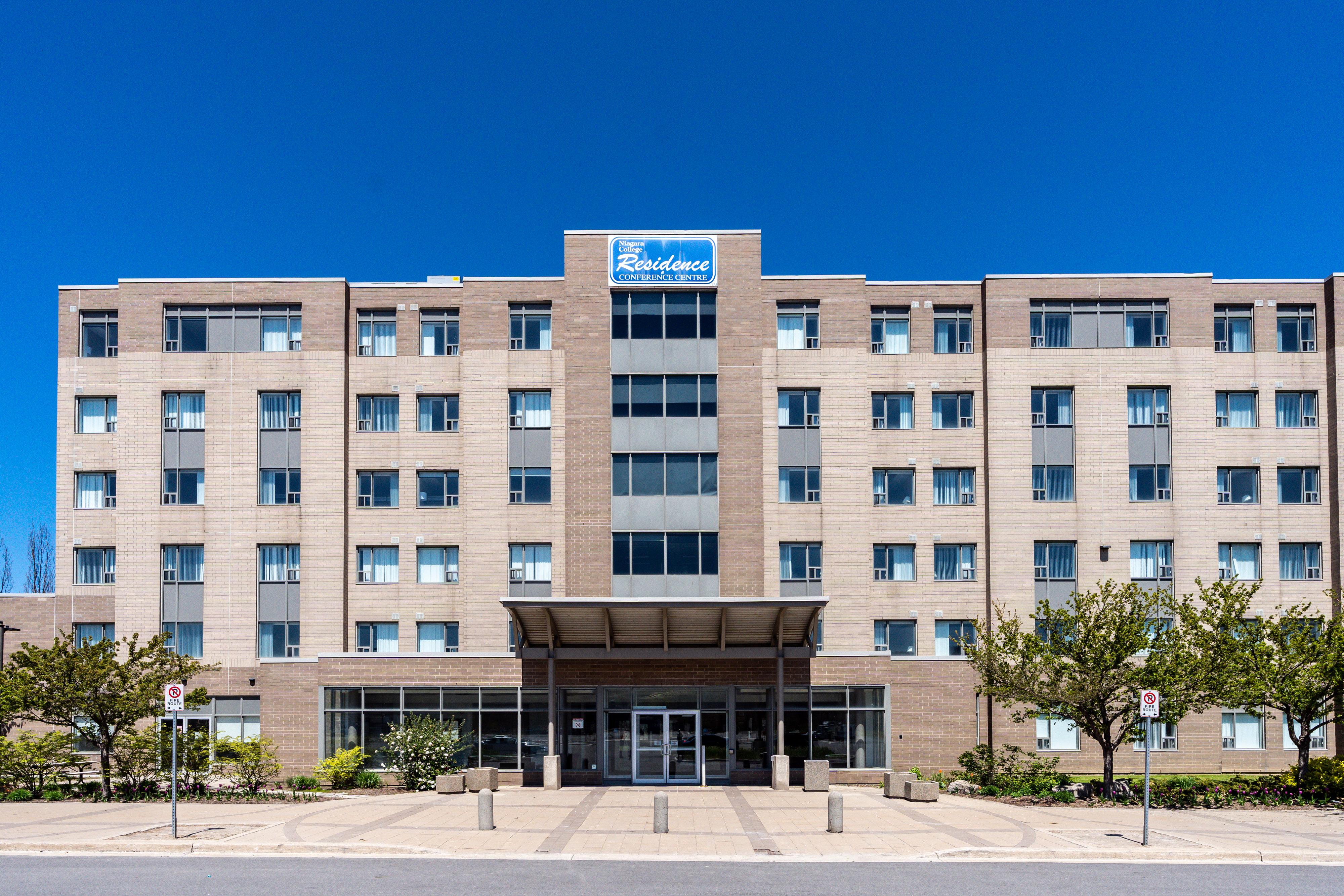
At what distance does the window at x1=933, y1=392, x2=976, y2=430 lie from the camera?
3706 centimetres

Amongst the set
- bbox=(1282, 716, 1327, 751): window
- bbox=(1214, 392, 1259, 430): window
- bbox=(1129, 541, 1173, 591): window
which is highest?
bbox=(1214, 392, 1259, 430): window

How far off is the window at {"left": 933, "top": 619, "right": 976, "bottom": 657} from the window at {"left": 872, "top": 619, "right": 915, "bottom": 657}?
759 millimetres

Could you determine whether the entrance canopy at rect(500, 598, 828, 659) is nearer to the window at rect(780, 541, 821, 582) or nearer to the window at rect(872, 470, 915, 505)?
the window at rect(780, 541, 821, 582)

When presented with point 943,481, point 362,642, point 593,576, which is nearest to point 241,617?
point 362,642

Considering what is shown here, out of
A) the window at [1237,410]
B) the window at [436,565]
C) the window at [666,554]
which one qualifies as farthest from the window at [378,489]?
the window at [1237,410]

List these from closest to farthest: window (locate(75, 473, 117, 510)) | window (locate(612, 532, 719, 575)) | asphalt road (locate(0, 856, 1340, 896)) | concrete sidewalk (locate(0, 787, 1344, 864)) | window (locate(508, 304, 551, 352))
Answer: asphalt road (locate(0, 856, 1340, 896)) < concrete sidewalk (locate(0, 787, 1344, 864)) < window (locate(612, 532, 719, 575)) < window (locate(508, 304, 551, 352)) < window (locate(75, 473, 117, 510))

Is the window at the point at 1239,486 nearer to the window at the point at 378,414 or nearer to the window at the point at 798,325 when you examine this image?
the window at the point at 798,325

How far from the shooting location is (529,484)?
119 ft

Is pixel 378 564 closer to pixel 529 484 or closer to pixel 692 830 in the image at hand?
pixel 529 484

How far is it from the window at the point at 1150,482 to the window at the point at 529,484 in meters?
20.1

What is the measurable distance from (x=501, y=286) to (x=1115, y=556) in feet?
75.6

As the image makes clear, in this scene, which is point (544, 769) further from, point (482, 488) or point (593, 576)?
point (482, 488)

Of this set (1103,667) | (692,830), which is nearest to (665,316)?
(1103,667)

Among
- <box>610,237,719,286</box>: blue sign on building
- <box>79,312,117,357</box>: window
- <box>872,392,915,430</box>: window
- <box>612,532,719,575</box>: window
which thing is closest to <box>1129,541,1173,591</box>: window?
<box>872,392,915,430</box>: window
